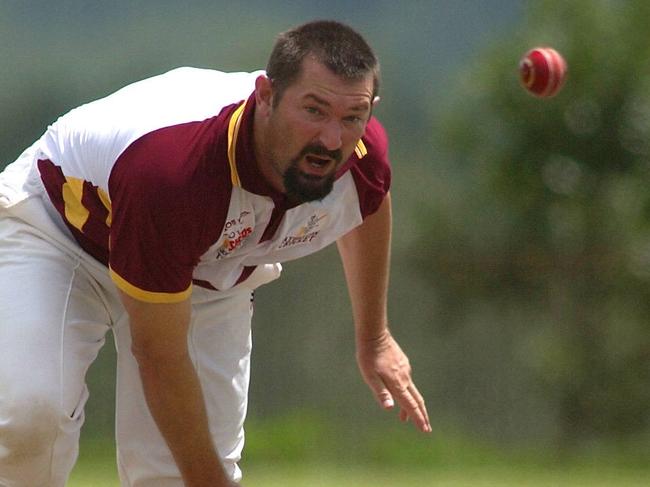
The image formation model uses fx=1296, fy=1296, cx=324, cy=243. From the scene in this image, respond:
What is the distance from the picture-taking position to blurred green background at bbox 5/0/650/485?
8508 millimetres

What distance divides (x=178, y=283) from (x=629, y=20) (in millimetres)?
6135

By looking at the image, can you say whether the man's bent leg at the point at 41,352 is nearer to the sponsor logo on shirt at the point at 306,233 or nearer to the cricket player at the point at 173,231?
the cricket player at the point at 173,231

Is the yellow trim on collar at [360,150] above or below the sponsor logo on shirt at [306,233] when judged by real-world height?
above

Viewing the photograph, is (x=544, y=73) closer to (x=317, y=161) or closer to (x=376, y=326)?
(x=376, y=326)

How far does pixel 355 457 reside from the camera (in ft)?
27.6

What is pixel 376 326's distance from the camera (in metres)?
4.29

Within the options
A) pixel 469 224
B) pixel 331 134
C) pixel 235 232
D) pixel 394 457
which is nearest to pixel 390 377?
pixel 235 232

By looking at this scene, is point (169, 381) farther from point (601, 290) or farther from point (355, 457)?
point (601, 290)

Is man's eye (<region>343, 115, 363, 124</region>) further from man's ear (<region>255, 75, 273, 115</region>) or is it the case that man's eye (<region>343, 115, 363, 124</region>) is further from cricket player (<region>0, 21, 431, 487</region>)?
man's ear (<region>255, 75, 273, 115</region>)

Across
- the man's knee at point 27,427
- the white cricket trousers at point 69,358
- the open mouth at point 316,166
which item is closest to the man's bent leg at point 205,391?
the white cricket trousers at point 69,358

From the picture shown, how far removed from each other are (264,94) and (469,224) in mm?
5319

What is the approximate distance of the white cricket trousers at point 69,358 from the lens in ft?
11.6

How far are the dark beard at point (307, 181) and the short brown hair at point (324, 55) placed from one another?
175 mm

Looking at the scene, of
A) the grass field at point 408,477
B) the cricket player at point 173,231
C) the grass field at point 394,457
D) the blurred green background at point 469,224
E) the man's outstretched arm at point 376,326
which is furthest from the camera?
the blurred green background at point 469,224
